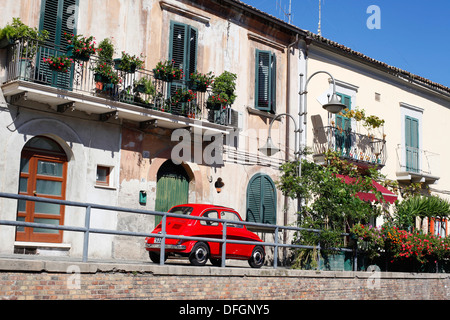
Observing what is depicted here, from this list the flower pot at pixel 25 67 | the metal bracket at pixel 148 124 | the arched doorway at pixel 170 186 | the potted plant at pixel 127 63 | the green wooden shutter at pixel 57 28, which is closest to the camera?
the flower pot at pixel 25 67

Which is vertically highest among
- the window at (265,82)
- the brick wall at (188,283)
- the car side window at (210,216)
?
the window at (265,82)

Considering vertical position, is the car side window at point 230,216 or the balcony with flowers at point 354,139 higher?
the balcony with flowers at point 354,139

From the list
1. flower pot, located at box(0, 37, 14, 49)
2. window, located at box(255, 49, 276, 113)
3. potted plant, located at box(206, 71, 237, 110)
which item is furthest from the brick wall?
window, located at box(255, 49, 276, 113)

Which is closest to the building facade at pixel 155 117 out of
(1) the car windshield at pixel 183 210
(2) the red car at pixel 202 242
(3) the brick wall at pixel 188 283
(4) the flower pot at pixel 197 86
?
(4) the flower pot at pixel 197 86

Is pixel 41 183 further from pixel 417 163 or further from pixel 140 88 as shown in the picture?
pixel 417 163

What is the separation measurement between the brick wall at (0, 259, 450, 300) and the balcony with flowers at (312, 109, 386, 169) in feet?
19.9

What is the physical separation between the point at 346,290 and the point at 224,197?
5150mm

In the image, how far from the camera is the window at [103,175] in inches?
585

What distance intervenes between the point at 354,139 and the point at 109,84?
1011 centimetres

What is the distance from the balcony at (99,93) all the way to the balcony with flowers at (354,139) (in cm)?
435

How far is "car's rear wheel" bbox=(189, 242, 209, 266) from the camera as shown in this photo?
12043 millimetres

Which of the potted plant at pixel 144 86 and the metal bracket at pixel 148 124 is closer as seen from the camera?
the potted plant at pixel 144 86

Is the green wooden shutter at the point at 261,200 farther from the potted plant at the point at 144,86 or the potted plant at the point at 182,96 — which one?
the potted plant at the point at 144,86

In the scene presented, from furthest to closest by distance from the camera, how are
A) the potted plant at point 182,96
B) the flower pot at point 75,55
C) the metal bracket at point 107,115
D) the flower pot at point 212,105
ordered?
the flower pot at point 212,105
the potted plant at point 182,96
the metal bracket at point 107,115
the flower pot at point 75,55
